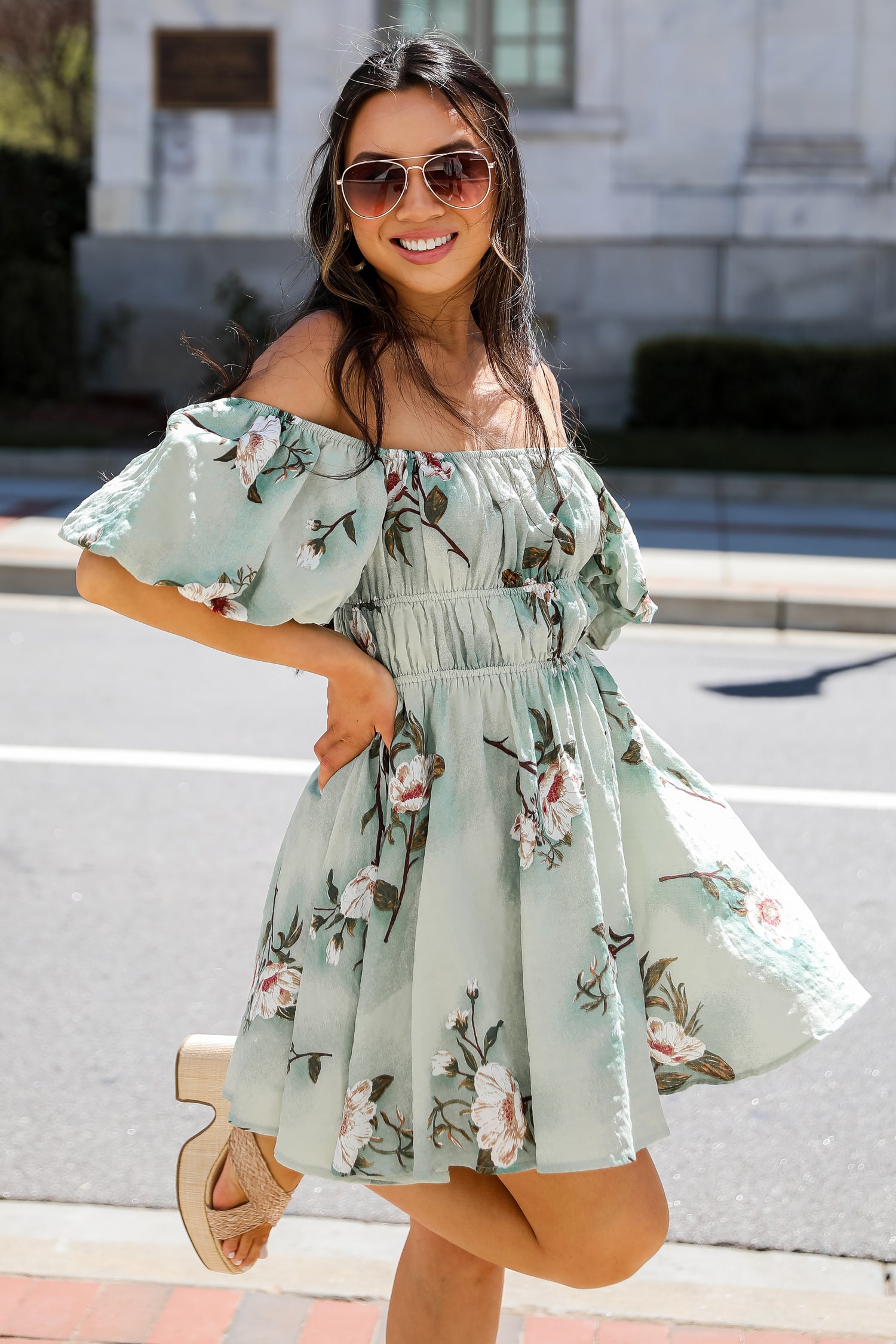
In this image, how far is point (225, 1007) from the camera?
392 cm

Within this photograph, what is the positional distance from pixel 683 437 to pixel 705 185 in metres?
2.87

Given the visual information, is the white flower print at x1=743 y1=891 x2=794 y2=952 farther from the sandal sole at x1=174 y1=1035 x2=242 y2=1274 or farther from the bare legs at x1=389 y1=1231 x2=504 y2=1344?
the sandal sole at x1=174 y1=1035 x2=242 y2=1274

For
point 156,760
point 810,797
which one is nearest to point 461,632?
point 810,797

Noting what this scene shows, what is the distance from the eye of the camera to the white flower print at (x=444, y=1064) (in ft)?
6.27

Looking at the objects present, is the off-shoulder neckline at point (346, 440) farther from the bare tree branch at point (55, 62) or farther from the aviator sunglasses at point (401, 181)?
the bare tree branch at point (55, 62)

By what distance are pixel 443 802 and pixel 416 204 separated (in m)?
0.79

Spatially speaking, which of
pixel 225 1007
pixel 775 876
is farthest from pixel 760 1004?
pixel 225 1007

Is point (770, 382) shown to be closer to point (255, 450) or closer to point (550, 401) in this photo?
point (550, 401)

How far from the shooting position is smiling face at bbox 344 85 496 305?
2055 mm

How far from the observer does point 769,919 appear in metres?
2.08

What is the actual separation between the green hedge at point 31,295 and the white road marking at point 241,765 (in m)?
10.7

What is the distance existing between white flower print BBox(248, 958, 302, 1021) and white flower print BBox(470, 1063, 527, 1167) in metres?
0.28

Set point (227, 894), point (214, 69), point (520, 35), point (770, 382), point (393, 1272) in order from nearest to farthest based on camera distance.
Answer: point (393, 1272)
point (227, 894)
point (770, 382)
point (214, 69)
point (520, 35)

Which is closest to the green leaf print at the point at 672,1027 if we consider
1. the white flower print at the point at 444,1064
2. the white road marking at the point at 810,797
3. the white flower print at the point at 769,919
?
the white flower print at the point at 769,919
